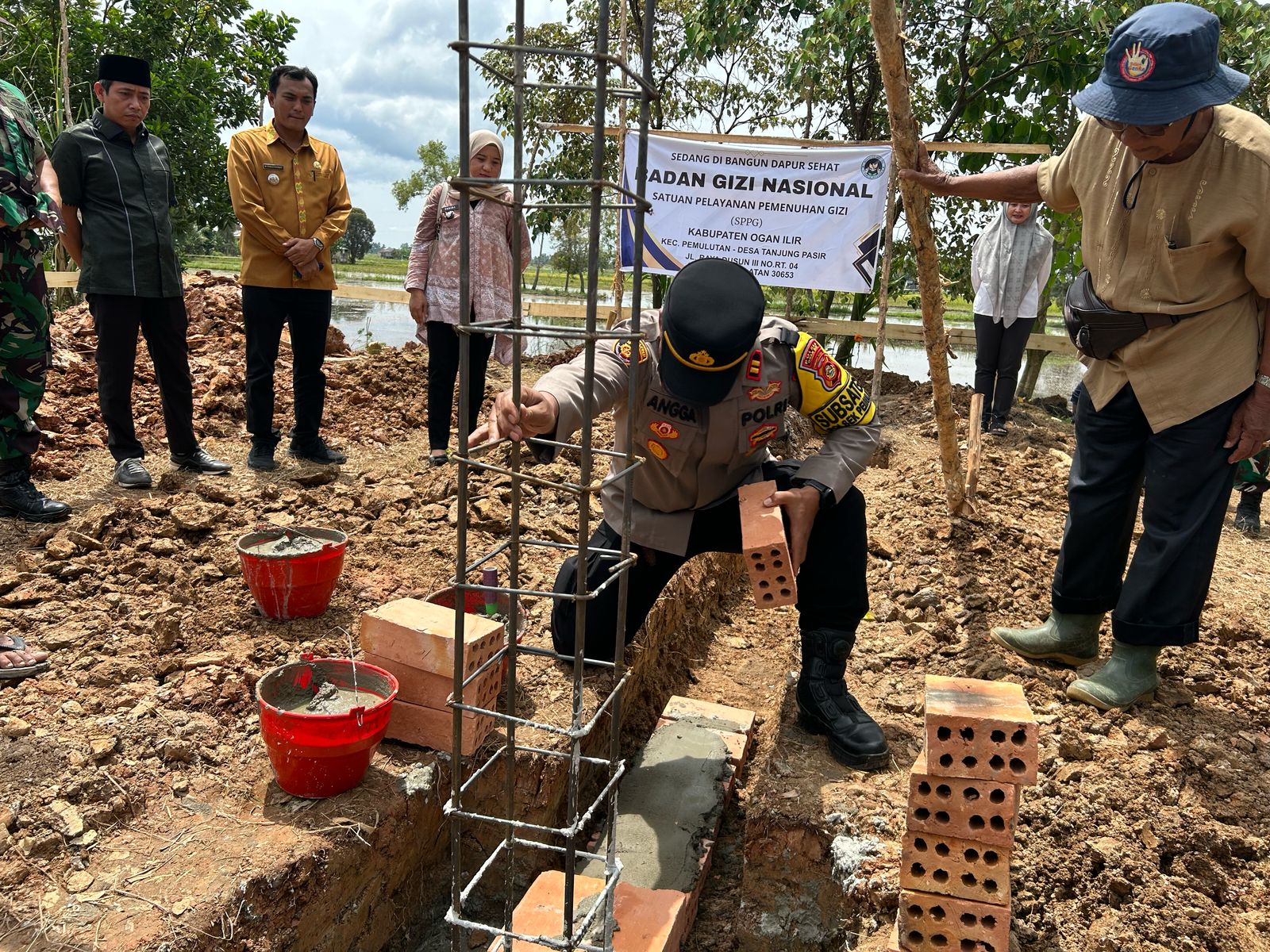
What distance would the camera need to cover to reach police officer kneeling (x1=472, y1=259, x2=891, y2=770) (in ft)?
8.99

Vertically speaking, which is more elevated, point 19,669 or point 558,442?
point 558,442

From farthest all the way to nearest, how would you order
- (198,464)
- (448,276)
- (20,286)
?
(448,276), (198,464), (20,286)

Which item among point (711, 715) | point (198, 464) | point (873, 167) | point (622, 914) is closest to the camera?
point (622, 914)

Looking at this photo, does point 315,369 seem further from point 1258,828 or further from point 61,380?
point 1258,828

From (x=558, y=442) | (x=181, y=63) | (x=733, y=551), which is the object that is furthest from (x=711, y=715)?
(x=181, y=63)

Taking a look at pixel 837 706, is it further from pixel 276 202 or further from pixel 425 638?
pixel 276 202

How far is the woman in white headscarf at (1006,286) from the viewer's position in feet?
22.2

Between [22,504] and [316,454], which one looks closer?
[22,504]

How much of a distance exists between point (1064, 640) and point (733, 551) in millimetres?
1291

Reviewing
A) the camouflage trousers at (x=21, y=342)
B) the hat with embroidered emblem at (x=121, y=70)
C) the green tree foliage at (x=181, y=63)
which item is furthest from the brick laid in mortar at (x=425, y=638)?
the green tree foliage at (x=181, y=63)

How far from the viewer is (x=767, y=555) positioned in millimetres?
2613

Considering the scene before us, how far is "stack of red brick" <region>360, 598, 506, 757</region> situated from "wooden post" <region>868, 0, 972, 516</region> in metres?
2.40

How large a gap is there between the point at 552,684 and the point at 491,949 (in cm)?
120

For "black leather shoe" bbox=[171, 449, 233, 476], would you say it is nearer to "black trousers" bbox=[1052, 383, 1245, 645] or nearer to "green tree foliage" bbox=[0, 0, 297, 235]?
"black trousers" bbox=[1052, 383, 1245, 645]
